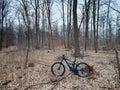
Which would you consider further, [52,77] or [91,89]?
[52,77]

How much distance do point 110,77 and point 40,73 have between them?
328 cm

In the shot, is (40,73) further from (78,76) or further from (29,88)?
(78,76)

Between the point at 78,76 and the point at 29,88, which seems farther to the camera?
the point at 78,76

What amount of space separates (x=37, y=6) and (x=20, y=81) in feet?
56.2

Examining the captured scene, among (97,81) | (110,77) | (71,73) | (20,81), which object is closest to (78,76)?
(71,73)

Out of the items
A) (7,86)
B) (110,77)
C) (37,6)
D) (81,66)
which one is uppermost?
(37,6)

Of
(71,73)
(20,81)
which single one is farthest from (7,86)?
(71,73)

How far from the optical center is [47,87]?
15.0 ft

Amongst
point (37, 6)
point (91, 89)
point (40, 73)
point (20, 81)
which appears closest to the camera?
point (91, 89)

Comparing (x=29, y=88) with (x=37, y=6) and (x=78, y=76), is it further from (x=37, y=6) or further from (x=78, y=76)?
(x=37, y=6)

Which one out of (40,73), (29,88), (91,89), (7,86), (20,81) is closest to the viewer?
(91,89)

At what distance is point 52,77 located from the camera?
5449 millimetres

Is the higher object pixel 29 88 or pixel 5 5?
pixel 5 5

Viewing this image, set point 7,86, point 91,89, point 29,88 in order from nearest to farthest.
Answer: point 91,89 < point 29,88 < point 7,86
